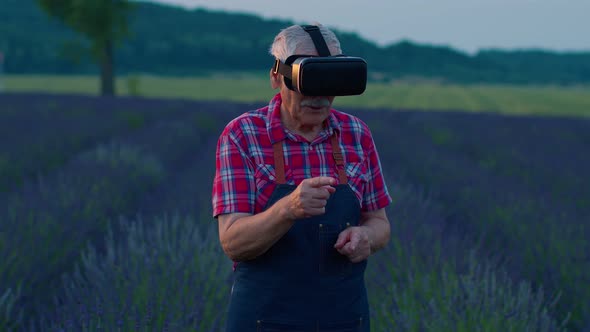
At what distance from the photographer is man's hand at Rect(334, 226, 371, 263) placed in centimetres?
187

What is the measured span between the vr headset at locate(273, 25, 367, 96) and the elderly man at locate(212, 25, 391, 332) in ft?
0.22

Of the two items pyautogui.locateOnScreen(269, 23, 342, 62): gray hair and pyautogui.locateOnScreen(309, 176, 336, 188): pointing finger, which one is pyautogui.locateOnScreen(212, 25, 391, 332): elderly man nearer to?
pyautogui.locateOnScreen(269, 23, 342, 62): gray hair

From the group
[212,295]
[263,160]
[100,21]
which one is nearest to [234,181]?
[263,160]

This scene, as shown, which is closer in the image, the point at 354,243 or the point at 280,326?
the point at 354,243

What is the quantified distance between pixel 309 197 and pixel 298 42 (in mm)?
463

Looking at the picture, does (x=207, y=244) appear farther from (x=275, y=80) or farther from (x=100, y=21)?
(x=100, y=21)

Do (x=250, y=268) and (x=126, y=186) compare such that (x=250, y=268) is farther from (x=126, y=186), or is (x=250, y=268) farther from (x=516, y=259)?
(x=126, y=186)

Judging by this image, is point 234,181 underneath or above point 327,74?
underneath

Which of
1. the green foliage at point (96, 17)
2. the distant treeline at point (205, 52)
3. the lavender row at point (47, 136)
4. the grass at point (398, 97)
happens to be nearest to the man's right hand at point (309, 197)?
the lavender row at point (47, 136)

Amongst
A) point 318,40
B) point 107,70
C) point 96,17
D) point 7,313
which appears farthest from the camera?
point 107,70

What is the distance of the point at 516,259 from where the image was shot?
4.61 m

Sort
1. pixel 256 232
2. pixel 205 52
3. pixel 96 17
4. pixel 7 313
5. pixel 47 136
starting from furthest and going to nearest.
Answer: pixel 205 52, pixel 96 17, pixel 47 136, pixel 7 313, pixel 256 232

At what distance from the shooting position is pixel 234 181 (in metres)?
1.97

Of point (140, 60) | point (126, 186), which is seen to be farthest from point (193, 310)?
point (140, 60)
